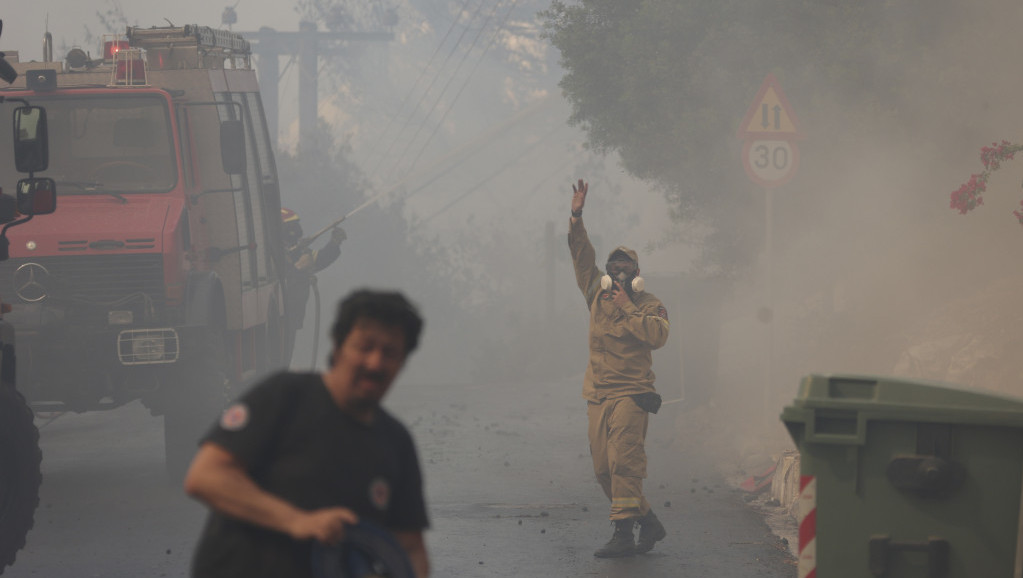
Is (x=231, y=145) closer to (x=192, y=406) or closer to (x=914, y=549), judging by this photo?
(x=192, y=406)

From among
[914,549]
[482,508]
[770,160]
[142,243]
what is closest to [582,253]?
[482,508]

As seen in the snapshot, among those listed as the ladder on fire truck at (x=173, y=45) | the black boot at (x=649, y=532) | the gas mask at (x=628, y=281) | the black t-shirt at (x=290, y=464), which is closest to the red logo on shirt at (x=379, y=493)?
the black t-shirt at (x=290, y=464)

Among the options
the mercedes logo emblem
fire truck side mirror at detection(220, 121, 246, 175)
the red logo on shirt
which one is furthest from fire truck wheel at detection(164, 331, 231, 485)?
the red logo on shirt

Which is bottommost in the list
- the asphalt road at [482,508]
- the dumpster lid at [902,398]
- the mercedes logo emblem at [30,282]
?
the asphalt road at [482,508]

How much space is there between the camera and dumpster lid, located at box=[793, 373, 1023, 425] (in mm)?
5027

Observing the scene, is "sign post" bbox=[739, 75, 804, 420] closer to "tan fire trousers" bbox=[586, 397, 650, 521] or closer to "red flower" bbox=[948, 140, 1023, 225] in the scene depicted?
"red flower" bbox=[948, 140, 1023, 225]

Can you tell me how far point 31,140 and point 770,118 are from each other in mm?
6293

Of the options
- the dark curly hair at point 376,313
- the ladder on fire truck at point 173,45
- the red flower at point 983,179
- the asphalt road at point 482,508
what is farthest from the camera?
the ladder on fire truck at point 173,45

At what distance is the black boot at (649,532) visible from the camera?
795 centimetres

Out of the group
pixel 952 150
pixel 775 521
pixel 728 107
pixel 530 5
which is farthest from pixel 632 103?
pixel 530 5

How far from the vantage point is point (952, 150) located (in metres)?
14.6

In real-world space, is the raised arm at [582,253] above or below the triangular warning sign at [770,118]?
below

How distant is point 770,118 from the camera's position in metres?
11.9

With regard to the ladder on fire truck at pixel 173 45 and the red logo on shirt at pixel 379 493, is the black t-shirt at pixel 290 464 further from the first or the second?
the ladder on fire truck at pixel 173 45
